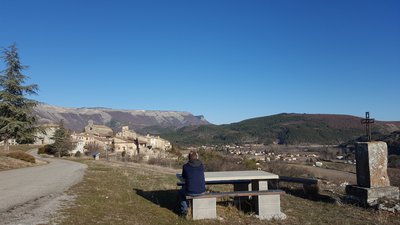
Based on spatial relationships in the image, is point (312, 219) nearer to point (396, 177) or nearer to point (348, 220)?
point (348, 220)

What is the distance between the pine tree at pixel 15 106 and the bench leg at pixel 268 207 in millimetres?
25767

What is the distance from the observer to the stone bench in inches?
328

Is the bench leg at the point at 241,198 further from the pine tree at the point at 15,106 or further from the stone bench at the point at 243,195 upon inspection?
the pine tree at the point at 15,106

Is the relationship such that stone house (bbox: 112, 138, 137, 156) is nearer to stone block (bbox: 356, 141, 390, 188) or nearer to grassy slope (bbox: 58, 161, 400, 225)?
grassy slope (bbox: 58, 161, 400, 225)

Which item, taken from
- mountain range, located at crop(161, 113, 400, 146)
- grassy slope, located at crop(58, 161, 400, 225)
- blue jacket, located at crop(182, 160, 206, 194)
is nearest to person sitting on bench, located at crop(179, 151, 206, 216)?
blue jacket, located at crop(182, 160, 206, 194)

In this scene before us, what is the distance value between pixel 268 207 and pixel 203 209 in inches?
62.6

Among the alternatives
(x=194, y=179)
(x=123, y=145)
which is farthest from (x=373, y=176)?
(x=123, y=145)

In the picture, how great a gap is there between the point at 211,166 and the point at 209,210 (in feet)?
92.4

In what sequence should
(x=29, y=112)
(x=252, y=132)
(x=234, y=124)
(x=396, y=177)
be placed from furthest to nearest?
1. (x=234, y=124)
2. (x=252, y=132)
3. (x=29, y=112)
4. (x=396, y=177)

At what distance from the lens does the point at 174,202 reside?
34.3 feet

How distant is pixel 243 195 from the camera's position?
28.2ft

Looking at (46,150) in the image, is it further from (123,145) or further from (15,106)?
(15,106)

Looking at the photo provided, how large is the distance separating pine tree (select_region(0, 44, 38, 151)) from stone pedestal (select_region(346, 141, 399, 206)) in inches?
1036

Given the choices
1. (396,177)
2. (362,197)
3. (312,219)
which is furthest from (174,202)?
(396,177)
